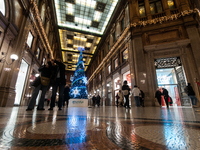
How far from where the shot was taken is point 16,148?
348mm

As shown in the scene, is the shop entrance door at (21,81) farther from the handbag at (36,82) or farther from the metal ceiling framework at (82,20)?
→ the metal ceiling framework at (82,20)

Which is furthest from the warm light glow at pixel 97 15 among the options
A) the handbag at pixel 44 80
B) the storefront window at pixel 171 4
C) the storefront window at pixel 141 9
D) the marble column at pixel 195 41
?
the handbag at pixel 44 80

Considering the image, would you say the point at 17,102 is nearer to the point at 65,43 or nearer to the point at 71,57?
the point at 65,43

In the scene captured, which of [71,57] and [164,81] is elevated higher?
[71,57]

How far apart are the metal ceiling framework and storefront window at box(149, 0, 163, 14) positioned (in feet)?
13.3

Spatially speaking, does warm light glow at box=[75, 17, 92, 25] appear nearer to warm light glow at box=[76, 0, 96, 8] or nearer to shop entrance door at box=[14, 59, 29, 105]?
warm light glow at box=[76, 0, 96, 8]

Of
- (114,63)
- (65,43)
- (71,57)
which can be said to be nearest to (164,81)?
(114,63)

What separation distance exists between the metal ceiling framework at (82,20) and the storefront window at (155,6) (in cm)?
406

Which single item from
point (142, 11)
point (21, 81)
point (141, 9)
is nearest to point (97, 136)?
point (21, 81)

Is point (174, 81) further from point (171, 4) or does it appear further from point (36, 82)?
point (36, 82)

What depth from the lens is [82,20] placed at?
49.0 feet

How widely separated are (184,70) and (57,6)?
1510cm

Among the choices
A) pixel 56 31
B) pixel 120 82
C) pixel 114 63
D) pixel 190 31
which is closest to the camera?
pixel 190 31

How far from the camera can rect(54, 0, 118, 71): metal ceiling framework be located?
41.7ft
